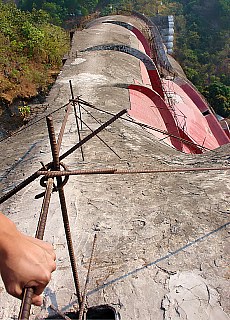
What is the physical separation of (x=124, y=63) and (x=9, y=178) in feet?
18.9

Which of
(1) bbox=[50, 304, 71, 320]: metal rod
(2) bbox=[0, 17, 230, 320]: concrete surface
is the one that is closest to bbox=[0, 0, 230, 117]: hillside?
(2) bbox=[0, 17, 230, 320]: concrete surface

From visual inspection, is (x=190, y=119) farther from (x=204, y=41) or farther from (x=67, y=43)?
(x=204, y=41)

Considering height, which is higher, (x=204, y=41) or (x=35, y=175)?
(x=35, y=175)

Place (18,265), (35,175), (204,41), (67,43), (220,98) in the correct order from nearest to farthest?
(18,265) → (35,175) → (67,43) → (220,98) → (204,41)

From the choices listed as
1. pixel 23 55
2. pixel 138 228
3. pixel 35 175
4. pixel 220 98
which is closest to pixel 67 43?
pixel 23 55

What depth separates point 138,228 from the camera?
8.59ft

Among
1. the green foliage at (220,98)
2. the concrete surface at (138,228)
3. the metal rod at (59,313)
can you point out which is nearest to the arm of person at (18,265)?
the metal rod at (59,313)

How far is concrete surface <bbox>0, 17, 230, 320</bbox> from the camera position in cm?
210

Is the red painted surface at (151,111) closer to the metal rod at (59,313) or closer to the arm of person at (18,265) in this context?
the metal rod at (59,313)

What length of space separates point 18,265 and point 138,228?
1624 mm

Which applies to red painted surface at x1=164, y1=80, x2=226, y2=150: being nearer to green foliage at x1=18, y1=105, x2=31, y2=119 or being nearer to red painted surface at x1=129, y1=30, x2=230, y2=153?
red painted surface at x1=129, y1=30, x2=230, y2=153

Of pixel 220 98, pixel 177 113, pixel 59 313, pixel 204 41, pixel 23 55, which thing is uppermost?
pixel 23 55

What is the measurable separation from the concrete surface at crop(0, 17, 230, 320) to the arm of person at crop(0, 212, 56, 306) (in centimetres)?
112

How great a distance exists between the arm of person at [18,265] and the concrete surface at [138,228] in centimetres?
112
